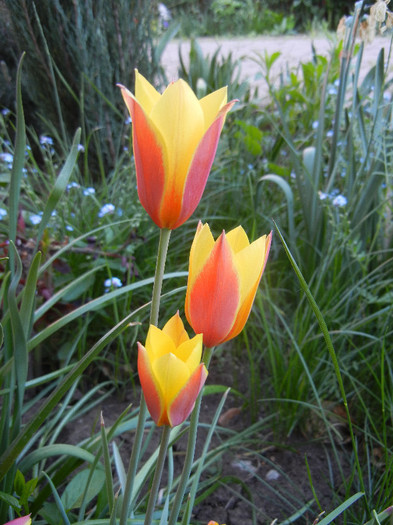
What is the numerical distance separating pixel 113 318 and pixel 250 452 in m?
0.55

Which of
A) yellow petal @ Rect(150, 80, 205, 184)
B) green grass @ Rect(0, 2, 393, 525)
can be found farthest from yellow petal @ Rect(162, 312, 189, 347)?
green grass @ Rect(0, 2, 393, 525)

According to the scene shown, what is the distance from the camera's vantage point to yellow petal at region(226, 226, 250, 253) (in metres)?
0.65

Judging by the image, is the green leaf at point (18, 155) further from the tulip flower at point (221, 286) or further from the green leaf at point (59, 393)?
the tulip flower at point (221, 286)

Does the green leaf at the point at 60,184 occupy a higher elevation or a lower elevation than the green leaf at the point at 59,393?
higher

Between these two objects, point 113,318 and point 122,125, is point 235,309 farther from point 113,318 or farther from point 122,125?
point 122,125

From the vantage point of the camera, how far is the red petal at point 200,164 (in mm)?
538

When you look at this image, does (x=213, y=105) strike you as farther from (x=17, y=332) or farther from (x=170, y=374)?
(x=17, y=332)

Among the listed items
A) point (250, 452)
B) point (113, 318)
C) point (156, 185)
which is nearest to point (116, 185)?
point (113, 318)

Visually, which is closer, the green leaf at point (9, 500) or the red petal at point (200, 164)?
the red petal at point (200, 164)

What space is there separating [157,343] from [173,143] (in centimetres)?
21

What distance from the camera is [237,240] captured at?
0.65 m

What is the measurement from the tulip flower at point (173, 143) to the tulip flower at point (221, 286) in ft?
0.20

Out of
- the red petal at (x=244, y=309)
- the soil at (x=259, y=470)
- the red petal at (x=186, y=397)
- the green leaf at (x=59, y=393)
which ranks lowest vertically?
the soil at (x=259, y=470)

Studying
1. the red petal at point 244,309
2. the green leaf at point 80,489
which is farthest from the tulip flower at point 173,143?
the green leaf at point 80,489
